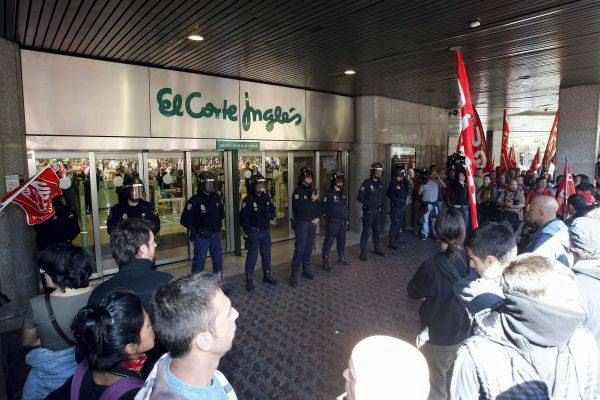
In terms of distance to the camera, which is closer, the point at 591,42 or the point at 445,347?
the point at 445,347

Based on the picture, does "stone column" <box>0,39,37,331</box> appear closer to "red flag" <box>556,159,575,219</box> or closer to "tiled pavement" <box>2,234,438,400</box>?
"tiled pavement" <box>2,234,438,400</box>

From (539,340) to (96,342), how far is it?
1898 millimetres

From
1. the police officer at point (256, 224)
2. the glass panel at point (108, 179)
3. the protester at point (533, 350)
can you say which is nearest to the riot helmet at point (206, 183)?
the police officer at point (256, 224)

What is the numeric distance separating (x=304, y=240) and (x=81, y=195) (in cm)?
404

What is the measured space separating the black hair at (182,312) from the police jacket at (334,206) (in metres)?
5.91

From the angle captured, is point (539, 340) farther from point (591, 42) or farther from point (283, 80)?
point (283, 80)

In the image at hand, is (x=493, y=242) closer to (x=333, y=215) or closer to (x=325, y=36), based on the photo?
(x=325, y=36)

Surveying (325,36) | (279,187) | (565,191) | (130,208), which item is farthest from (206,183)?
(565,191)

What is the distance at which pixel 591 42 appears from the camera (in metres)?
5.55

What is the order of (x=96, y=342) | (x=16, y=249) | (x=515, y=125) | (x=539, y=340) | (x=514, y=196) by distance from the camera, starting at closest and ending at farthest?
(x=539, y=340), (x=96, y=342), (x=16, y=249), (x=514, y=196), (x=515, y=125)

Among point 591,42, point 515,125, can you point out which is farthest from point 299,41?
point 515,125

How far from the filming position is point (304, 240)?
6855mm

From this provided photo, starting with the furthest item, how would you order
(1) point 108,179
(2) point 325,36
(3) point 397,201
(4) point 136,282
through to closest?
(3) point 397,201, (1) point 108,179, (2) point 325,36, (4) point 136,282

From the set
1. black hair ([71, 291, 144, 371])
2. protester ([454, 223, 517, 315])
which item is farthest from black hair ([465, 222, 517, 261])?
black hair ([71, 291, 144, 371])
